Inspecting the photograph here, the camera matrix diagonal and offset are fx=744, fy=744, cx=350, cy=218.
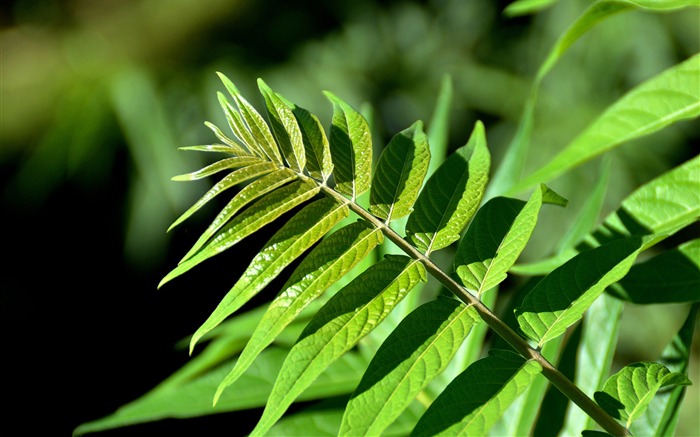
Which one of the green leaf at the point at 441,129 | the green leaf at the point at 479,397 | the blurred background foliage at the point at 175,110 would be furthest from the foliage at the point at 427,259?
the blurred background foliage at the point at 175,110

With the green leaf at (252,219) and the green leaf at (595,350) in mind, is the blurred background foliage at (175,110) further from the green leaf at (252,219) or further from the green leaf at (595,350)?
the green leaf at (252,219)

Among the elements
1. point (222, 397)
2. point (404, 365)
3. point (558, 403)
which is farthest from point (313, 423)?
point (404, 365)

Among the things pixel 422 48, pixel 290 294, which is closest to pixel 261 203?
pixel 290 294

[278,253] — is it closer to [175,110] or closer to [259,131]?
[259,131]

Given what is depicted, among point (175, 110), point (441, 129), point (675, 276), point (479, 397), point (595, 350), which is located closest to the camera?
point (479, 397)

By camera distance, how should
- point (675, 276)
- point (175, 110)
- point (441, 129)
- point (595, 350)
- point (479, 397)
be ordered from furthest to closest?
point (175, 110)
point (441, 129)
point (595, 350)
point (675, 276)
point (479, 397)

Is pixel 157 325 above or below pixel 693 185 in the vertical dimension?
below

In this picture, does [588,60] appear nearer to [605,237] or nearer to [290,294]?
[605,237]
